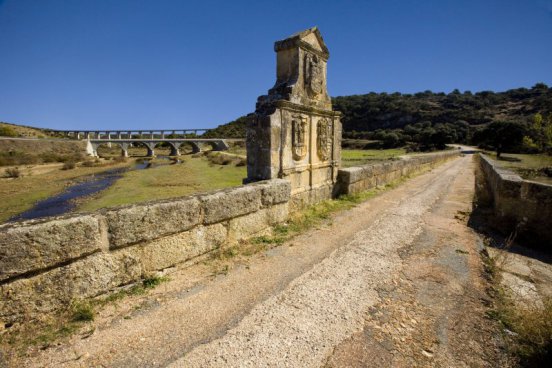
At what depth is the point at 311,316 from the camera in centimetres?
251

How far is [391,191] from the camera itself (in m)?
8.89

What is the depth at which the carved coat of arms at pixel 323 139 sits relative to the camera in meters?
6.74

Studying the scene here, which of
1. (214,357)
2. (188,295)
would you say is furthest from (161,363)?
(188,295)

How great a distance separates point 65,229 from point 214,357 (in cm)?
171

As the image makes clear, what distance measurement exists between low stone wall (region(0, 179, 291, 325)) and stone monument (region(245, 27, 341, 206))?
5.03ft

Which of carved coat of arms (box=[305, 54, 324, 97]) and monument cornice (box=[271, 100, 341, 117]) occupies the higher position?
carved coat of arms (box=[305, 54, 324, 97])

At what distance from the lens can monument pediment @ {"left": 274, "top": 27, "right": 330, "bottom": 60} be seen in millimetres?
5785

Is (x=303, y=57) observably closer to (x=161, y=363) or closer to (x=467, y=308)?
(x=467, y=308)

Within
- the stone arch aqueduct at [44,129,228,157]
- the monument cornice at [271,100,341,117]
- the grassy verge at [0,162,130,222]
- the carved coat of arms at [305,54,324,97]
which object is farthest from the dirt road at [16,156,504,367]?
the stone arch aqueduct at [44,129,228,157]

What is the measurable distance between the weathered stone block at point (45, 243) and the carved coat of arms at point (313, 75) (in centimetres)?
507

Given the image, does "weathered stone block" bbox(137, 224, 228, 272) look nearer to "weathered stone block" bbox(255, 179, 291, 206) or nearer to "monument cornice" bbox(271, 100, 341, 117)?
"weathered stone block" bbox(255, 179, 291, 206)

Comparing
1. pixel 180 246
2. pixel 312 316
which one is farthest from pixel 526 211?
pixel 180 246

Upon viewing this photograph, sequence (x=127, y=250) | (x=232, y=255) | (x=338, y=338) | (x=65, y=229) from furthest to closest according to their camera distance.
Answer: (x=232, y=255), (x=127, y=250), (x=65, y=229), (x=338, y=338)

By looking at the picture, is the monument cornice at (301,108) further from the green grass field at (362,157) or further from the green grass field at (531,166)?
the green grass field at (362,157)
